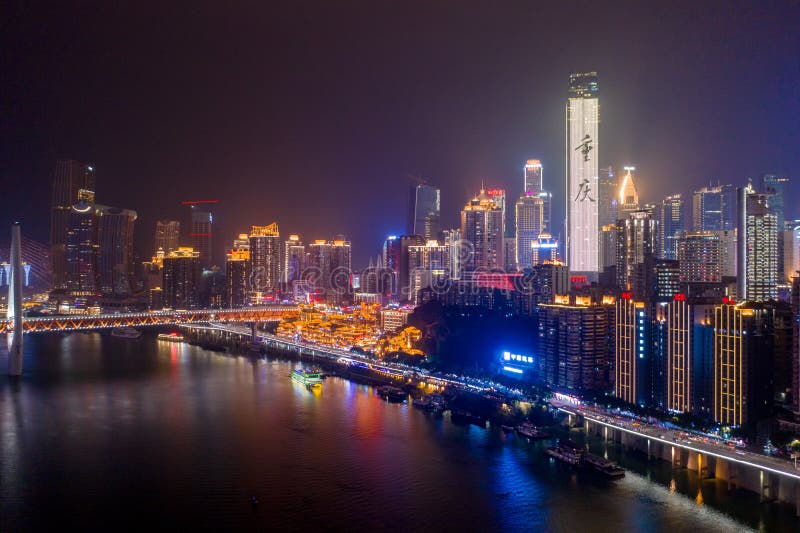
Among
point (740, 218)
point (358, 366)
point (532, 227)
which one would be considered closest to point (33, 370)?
point (358, 366)

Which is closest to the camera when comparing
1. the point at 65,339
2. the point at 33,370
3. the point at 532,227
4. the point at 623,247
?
the point at 33,370

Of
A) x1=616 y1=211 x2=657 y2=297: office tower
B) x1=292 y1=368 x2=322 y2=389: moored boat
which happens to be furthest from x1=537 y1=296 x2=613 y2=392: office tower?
x1=616 y1=211 x2=657 y2=297: office tower

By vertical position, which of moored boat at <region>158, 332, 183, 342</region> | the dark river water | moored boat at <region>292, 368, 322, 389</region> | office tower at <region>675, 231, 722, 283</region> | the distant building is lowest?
the dark river water

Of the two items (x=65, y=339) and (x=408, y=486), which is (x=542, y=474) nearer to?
(x=408, y=486)

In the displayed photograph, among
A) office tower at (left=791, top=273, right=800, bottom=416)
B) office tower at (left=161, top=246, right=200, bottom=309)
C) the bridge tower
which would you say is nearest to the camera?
office tower at (left=791, top=273, right=800, bottom=416)

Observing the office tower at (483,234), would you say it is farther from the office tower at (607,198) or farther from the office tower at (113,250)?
the office tower at (113,250)

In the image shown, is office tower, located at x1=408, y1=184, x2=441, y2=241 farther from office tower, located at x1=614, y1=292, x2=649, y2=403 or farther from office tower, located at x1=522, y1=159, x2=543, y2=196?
office tower, located at x1=614, y1=292, x2=649, y2=403

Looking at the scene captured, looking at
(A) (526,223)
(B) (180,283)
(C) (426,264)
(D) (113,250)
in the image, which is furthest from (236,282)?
(A) (526,223)

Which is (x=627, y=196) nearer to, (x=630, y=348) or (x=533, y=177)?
(x=533, y=177)
